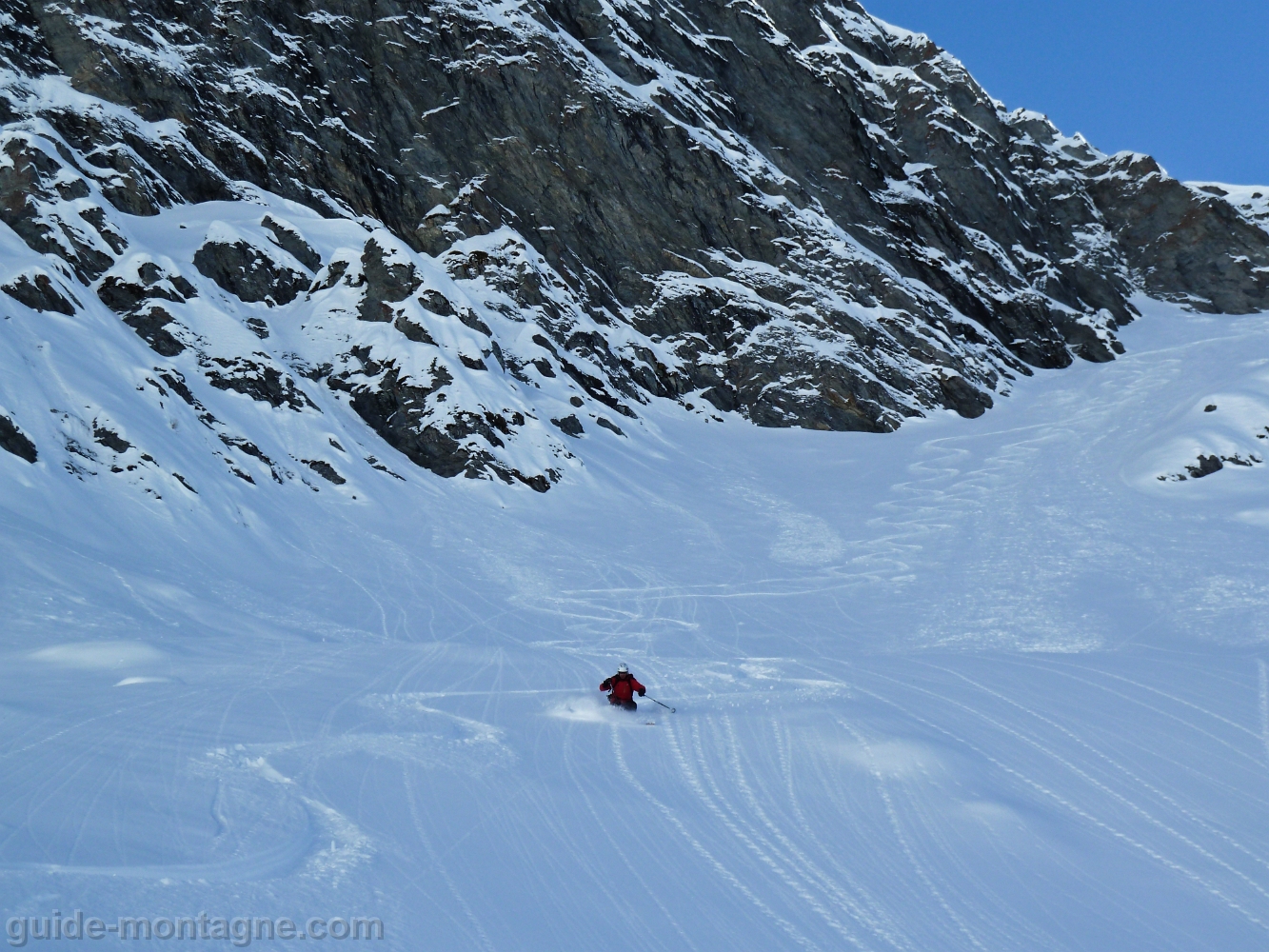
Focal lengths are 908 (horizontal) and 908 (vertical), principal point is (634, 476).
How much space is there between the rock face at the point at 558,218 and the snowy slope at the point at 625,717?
6.11 metres

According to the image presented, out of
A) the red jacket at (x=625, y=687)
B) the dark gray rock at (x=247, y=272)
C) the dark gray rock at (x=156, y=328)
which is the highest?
the dark gray rock at (x=247, y=272)

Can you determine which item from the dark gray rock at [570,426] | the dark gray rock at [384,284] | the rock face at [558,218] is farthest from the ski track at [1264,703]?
the dark gray rock at [384,284]

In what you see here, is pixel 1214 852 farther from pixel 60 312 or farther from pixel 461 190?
pixel 461 190

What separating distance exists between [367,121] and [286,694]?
138 ft

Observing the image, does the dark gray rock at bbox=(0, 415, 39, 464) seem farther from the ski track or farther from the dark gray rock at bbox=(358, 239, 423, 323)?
the ski track

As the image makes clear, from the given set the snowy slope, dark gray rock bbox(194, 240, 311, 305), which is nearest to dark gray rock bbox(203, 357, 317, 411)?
the snowy slope

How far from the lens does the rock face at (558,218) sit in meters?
31.2

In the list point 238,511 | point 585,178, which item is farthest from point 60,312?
point 585,178

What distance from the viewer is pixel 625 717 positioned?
10945 millimetres

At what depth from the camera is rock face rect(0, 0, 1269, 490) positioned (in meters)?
31.2

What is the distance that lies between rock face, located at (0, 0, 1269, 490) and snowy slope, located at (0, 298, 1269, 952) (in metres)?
6.11

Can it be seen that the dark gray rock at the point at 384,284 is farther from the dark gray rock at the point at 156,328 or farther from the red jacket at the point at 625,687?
the red jacket at the point at 625,687

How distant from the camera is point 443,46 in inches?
1960

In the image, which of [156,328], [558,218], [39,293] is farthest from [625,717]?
[558,218]
